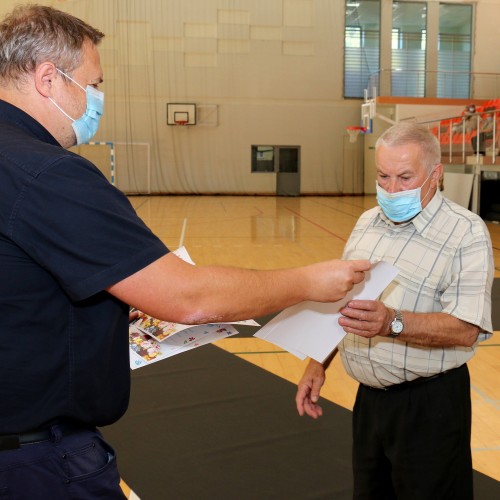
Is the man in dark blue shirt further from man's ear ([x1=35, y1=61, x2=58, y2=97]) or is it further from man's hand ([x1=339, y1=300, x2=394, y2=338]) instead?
man's hand ([x1=339, y1=300, x2=394, y2=338])

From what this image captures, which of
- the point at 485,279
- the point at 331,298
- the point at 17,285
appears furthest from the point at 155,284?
the point at 485,279

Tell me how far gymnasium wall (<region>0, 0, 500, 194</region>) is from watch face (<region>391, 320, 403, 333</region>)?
19871mm

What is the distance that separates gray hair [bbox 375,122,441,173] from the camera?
204 centimetres

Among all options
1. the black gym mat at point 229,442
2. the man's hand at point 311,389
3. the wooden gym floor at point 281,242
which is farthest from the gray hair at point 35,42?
the wooden gym floor at point 281,242

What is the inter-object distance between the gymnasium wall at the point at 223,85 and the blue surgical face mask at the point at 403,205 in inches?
769

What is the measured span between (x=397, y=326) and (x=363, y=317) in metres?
0.16

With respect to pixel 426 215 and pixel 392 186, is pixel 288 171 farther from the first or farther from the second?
pixel 426 215

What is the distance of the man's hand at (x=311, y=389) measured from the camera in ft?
7.30

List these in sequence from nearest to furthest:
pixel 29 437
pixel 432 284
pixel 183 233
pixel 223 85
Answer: pixel 29 437 < pixel 432 284 < pixel 183 233 < pixel 223 85

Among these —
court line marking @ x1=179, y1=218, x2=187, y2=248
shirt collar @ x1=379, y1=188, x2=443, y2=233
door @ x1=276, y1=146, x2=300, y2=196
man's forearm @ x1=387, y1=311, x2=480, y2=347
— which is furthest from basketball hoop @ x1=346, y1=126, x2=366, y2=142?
man's forearm @ x1=387, y1=311, x2=480, y2=347

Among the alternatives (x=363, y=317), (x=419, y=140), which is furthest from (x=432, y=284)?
(x=419, y=140)

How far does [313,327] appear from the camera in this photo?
1.69m

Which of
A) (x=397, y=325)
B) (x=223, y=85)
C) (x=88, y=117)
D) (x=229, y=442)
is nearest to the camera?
(x=88, y=117)

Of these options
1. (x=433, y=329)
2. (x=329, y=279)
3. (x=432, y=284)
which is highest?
(x=329, y=279)
